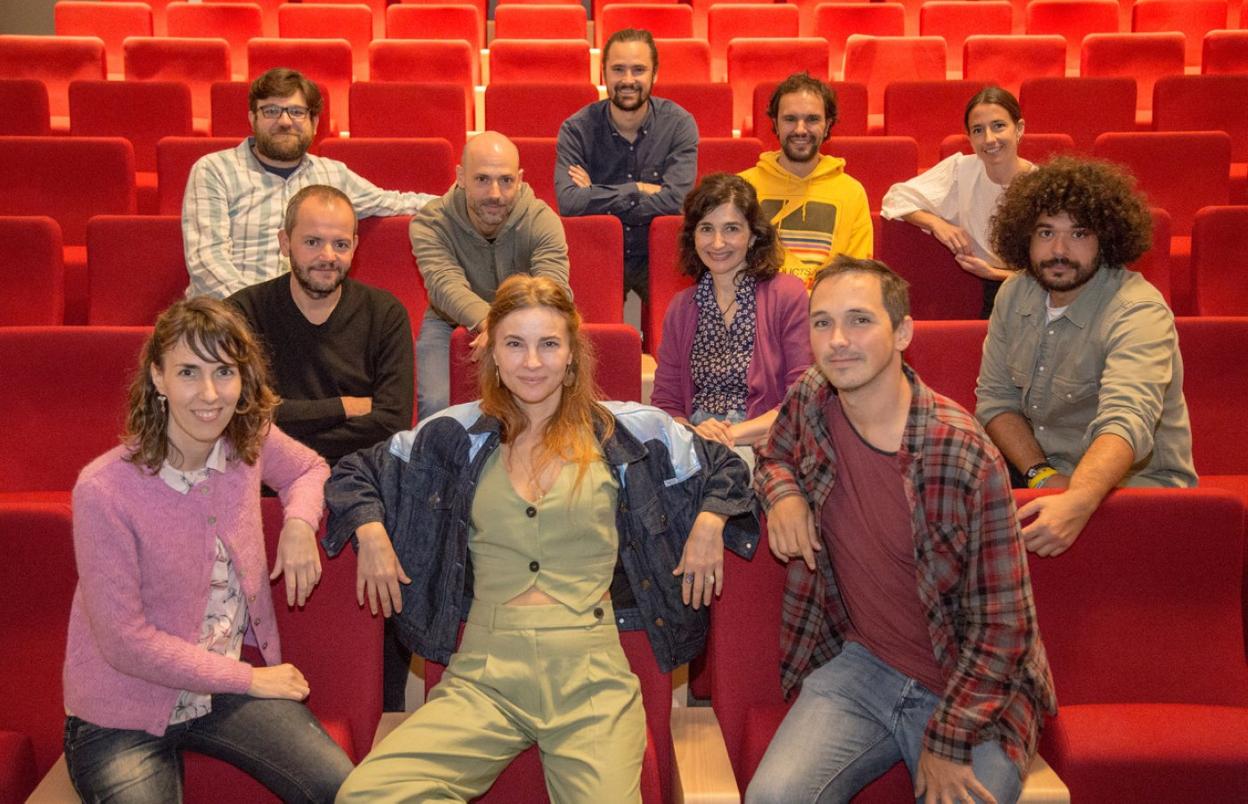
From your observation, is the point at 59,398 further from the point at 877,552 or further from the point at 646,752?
the point at 877,552

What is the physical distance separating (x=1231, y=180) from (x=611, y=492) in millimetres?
2673

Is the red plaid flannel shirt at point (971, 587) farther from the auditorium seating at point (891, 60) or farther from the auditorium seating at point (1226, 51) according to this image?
the auditorium seating at point (1226, 51)

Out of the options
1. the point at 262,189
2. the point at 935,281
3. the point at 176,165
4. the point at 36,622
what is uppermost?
the point at 176,165

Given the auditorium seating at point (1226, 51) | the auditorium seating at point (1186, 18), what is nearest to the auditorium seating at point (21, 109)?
the auditorium seating at point (1226, 51)

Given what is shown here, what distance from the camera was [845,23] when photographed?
4.54 metres

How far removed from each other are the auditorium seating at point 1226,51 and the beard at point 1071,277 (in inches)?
105

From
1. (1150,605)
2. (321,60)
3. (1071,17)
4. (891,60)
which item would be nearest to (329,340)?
(1150,605)

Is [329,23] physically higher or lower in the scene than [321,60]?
higher

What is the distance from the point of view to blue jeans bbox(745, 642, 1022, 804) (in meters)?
1.37

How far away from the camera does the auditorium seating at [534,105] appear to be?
3541 millimetres

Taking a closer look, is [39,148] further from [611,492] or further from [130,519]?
[611,492]

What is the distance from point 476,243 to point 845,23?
260 cm

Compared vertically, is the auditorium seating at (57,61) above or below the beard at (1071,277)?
above

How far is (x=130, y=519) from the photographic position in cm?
141
